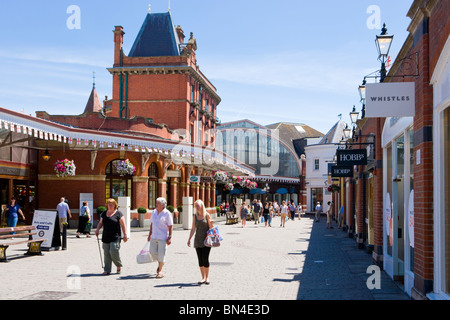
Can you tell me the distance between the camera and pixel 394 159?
11.7 metres

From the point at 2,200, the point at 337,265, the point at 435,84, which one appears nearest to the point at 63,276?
the point at 337,265

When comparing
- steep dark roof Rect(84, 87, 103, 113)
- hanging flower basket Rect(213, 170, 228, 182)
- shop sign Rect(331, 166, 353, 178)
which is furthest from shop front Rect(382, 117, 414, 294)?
steep dark roof Rect(84, 87, 103, 113)

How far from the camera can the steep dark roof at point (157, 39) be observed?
45688 mm

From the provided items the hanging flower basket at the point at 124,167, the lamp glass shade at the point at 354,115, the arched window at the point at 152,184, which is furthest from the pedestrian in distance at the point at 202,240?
the arched window at the point at 152,184

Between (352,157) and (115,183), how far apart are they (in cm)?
1638

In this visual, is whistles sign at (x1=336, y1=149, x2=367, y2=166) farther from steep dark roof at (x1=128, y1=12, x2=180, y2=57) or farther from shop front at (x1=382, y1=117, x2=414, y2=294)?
steep dark roof at (x1=128, y1=12, x2=180, y2=57)

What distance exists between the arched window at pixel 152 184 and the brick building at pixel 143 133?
0.06m

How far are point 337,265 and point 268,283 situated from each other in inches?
152

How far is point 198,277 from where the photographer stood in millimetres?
11156

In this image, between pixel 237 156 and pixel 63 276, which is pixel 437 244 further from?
pixel 237 156

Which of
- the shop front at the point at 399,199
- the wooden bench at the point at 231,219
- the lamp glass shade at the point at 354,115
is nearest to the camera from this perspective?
the shop front at the point at 399,199

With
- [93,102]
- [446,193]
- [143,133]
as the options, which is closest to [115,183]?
[143,133]

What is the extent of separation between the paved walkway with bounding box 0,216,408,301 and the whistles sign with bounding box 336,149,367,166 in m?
2.74

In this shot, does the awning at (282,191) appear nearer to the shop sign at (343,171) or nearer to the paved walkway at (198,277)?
the shop sign at (343,171)
